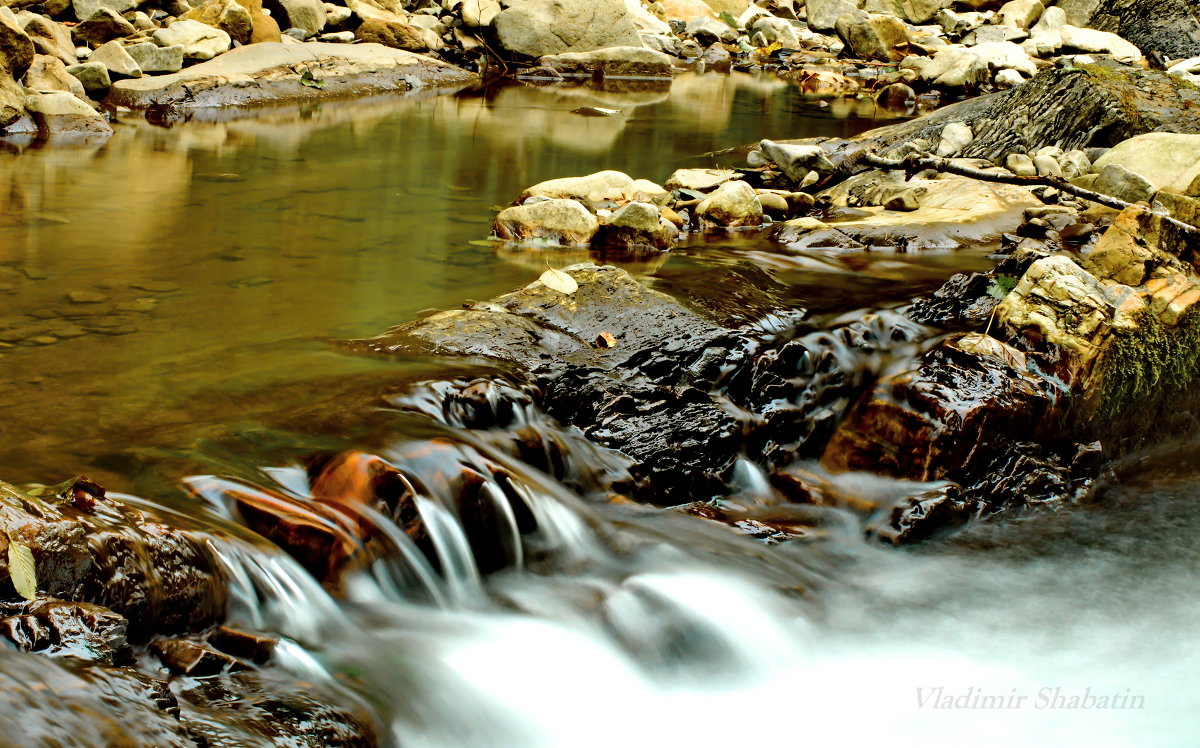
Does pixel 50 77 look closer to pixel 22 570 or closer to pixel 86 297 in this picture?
pixel 86 297

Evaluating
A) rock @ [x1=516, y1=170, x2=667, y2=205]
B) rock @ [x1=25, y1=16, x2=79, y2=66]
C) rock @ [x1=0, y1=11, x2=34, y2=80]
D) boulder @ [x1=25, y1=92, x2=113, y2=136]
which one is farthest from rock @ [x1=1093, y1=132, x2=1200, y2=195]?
rock @ [x1=25, y1=16, x2=79, y2=66]

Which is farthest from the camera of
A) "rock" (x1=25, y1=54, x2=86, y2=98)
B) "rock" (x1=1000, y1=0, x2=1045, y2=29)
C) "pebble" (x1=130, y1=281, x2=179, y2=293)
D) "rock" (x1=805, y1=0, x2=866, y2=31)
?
"rock" (x1=805, y1=0, x2=866, y2=31)

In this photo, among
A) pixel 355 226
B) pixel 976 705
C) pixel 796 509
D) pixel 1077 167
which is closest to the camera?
pixel 976 705

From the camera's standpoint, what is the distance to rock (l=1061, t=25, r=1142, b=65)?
23.2 m

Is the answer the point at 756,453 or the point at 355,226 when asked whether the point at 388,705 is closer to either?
the point at 756,453

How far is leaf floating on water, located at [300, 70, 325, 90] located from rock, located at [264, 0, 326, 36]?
289 cm

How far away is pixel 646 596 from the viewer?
392 cm

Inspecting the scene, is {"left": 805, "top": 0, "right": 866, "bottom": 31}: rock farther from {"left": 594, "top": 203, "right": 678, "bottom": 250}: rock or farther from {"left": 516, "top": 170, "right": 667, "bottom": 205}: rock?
{"left": 594, "top": 203, "right": 678, "bottom": 250}: rock

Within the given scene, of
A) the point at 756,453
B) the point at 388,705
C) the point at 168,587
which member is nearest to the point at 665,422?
the point at 756,453

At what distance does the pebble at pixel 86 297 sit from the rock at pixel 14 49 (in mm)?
6784

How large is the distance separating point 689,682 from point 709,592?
0.42 metres

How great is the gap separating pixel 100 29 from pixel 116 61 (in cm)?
174

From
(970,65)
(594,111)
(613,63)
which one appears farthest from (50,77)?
(970,65)

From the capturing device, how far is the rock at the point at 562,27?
2006cm
